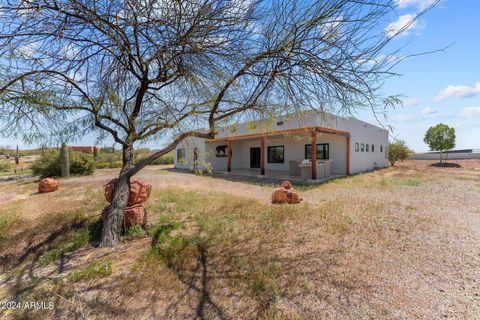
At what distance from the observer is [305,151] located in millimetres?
14000

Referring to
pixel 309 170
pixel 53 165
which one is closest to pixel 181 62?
pixel 309 170

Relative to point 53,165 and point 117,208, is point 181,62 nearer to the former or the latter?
point 117,208

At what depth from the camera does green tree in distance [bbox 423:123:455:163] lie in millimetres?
22227

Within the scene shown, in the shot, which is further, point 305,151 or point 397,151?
point 397,151

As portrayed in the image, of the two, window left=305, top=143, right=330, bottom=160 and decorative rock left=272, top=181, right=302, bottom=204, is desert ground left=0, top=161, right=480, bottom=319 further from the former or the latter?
window left=305, top=143, right=330, bottom=160

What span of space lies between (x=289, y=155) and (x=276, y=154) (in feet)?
3.90

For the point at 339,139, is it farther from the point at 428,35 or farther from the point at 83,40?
the point at 83,40

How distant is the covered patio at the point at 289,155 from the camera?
1095 centimetres

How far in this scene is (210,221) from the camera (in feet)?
15.4

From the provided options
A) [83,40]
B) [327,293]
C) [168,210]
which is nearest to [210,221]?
[168,210]

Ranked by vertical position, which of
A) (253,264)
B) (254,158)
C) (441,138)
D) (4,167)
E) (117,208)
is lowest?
(253,264)

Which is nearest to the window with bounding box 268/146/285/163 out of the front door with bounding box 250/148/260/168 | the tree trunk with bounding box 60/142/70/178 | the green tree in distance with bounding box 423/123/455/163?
the front door with bounding box 250/148/260/168

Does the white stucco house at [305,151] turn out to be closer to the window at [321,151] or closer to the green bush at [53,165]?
the window at [321,151]

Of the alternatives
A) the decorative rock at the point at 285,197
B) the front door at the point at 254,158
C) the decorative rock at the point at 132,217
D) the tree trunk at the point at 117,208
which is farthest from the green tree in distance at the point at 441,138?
the tree trunk at the point at 117,208
